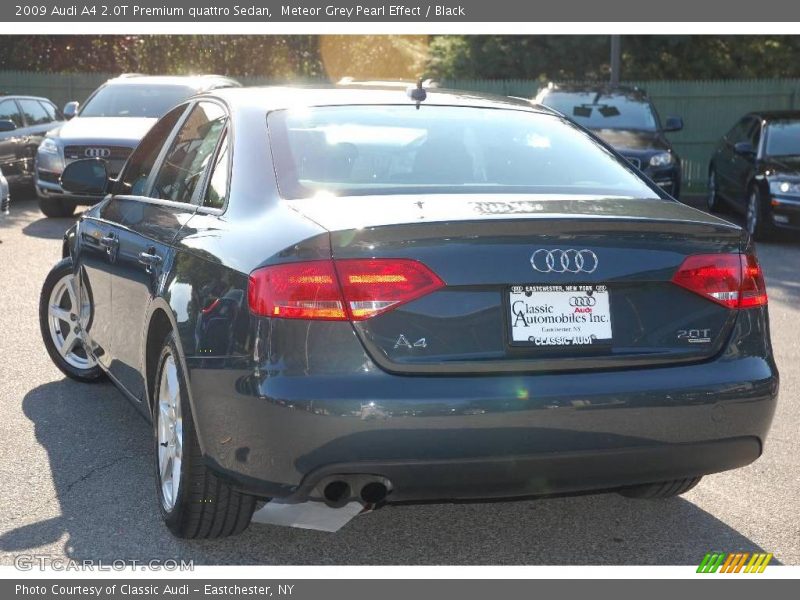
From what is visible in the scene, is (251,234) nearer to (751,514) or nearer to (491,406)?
(491,406)

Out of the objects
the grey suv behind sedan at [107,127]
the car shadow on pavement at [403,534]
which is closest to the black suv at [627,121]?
the grey suv behind sedan at [107,127]

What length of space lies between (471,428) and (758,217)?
1238cm

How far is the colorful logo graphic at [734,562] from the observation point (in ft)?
14.6

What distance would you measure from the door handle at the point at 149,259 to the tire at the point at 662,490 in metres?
2.01

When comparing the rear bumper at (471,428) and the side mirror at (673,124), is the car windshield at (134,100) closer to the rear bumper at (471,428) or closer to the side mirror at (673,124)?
the side mirror at (673,124)

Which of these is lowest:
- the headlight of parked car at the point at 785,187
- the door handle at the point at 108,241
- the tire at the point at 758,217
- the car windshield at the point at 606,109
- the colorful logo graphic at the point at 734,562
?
the tire at the point at 758,217

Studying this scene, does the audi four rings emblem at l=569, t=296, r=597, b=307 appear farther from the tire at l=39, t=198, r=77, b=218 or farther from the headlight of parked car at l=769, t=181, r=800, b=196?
the tire at l=39, t=198, r=77, b=218

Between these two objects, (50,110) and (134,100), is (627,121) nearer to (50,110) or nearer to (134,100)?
(134,100)

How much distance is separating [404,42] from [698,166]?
68.9 feet

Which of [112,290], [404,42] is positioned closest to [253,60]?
[404,42]

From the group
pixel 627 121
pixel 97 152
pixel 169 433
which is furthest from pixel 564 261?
pixel 627 121

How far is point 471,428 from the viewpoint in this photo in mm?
3863

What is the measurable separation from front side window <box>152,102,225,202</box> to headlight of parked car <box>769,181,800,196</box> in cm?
1075

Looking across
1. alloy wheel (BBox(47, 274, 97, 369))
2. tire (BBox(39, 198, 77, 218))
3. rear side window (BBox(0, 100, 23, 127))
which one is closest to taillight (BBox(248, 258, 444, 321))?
alloy wheel (BBox(47, 274, 97, 369))
